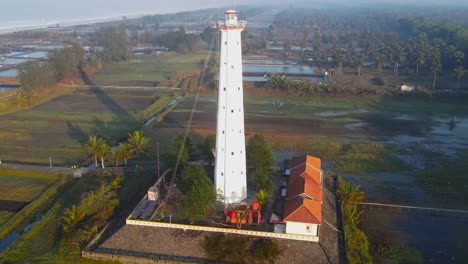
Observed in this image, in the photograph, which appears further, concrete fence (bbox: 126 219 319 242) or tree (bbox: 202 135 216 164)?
tree (bbox: 202 135 216 164)

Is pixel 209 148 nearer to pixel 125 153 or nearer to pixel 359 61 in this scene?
pixel 125 153

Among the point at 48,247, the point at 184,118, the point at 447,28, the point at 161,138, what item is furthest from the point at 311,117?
the point at 447,28

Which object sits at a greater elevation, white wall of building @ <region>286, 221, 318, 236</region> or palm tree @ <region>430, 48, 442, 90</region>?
palm tree @ <region>430, 48, 442, 90</region>

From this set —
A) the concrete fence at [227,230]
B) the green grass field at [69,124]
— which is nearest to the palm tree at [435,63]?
the green grass field at [69,124]

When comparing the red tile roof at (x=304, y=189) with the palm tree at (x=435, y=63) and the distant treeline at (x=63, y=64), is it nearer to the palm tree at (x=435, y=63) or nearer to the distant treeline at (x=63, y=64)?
the palm tree at (x=435, y=63)

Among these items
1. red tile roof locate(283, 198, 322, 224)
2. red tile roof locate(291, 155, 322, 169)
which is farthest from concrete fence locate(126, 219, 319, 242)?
red tile roof locate(291, 155, 322, 169)

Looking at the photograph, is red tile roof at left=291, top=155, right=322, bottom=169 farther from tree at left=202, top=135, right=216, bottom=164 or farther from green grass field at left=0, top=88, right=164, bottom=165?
green grass field at left=0, top=88, right=164, bottom=165

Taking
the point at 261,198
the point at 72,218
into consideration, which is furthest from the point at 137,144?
the point at 261,198
